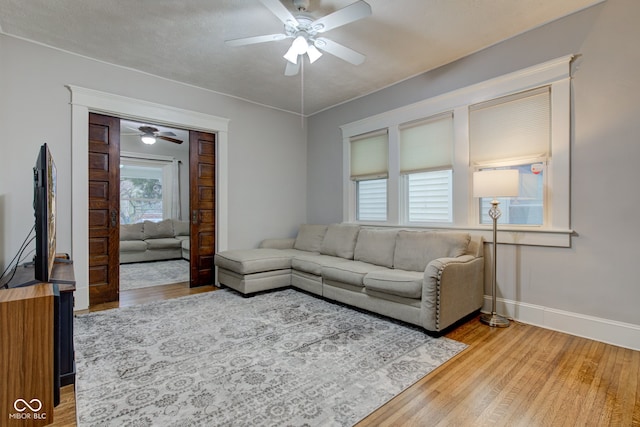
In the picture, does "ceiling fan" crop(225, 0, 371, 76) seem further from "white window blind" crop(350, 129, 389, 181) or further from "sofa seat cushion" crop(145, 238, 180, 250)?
"sofa seat cushion" crop(145, 238, 180, 250)

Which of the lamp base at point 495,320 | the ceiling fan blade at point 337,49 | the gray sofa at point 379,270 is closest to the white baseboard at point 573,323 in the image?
the lamp base at point 495,320

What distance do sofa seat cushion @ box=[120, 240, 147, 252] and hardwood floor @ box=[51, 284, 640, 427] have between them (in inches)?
189

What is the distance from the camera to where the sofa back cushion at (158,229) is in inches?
264

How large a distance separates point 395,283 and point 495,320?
1.04m

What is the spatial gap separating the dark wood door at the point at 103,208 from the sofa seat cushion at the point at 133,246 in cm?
270

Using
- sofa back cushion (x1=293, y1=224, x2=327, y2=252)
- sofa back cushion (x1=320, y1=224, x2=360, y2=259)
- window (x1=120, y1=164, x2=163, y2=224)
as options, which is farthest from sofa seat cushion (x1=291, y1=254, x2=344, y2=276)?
window (x1=120, y1=164, x2=163, y2=224)

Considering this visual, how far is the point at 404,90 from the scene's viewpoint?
4.01 metres

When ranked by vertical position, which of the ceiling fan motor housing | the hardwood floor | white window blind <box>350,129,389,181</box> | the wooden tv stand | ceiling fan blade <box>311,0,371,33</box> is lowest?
the hardwood floor

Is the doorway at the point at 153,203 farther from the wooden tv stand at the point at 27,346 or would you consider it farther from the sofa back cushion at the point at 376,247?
the wooden tv stand at the point at 27,346

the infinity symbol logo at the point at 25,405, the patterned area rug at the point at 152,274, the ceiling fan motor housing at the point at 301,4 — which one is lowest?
the patterned area rug at the point at 152,274

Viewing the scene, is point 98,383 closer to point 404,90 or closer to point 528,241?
point 528,241

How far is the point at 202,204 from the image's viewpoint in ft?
14.6

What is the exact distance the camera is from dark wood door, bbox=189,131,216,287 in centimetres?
439

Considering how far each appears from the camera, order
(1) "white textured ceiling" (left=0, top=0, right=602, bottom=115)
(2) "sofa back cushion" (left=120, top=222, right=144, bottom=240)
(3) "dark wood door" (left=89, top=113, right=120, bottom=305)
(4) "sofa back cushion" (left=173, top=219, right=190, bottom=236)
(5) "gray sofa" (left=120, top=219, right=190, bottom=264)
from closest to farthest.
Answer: (1) "white textured ceiling" (left=0, top=0, right=602, bottom=115) → (3) "dark wood door" (left=89, top=113, right=120, bottom=305) → (5) "gray sofa" (left=120, top=219, right=190, bottom=264) → (2) "sofa back cushion" (left=120, top=222, right=144, bottom=240) → (4) "sofa back cushion" (left=173, top=219, right=190, bottom=236)
